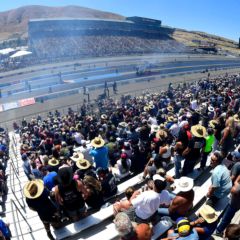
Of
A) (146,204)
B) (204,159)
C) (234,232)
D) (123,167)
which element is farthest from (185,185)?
(123,167)

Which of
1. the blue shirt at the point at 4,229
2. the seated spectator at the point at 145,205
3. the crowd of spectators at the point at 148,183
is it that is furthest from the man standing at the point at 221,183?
the blue shirt at the point at 4,229

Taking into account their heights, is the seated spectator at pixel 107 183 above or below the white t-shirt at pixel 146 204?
below

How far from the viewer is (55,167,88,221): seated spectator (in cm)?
571

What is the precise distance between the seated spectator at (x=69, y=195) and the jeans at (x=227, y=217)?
2713 mm

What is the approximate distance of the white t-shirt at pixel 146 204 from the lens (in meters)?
5.50

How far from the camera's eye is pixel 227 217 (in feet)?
19.5

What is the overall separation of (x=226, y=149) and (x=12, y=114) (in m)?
25.5

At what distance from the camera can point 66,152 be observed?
1043 cm

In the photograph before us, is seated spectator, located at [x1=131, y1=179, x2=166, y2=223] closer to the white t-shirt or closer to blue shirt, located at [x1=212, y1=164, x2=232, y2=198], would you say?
the white t-shirt

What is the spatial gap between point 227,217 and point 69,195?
10.1 feet

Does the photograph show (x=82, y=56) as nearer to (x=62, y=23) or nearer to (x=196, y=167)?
(x=62, y=23)

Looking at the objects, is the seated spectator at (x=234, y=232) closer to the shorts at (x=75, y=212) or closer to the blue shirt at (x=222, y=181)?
the blue shirt at (x=222, y=181)

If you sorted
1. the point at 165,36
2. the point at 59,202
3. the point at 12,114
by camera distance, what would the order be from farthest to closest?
1. the point at 165,36
2. the point at 12,114
3. the point at 59,202

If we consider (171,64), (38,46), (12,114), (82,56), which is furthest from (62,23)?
(12,114)
